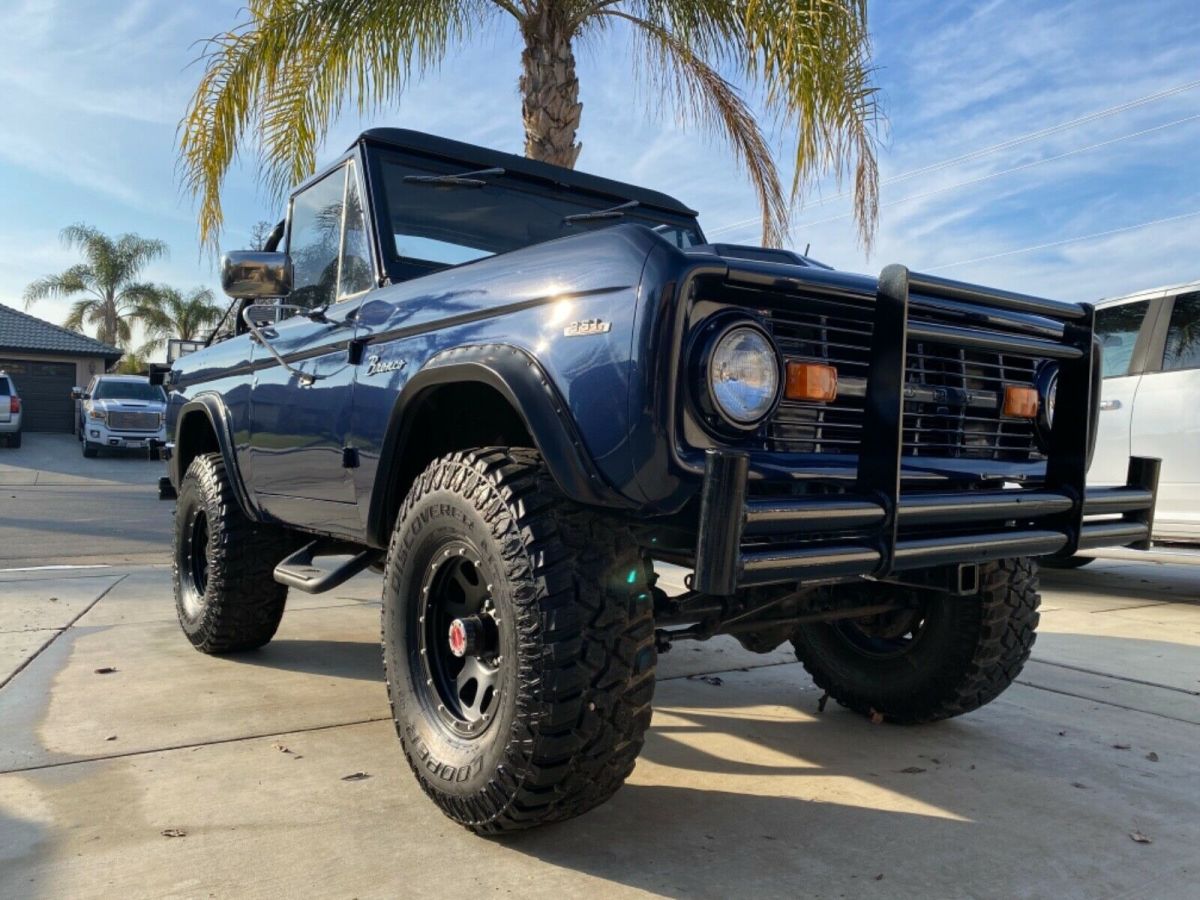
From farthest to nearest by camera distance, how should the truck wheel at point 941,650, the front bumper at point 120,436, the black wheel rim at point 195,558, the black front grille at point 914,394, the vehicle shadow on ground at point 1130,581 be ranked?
the front bumper at point 120,436 → the vehicle shadow on ground at point 1130,581 → the black wheel rim at point 195,558 → the truck wheel at point 941,650 → the black front grille at point 914,394

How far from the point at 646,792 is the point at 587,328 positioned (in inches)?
55.9

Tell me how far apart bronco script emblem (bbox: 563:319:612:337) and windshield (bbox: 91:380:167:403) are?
72.1ft

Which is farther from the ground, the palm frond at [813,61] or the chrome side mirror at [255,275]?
the palm frond at [813,61]

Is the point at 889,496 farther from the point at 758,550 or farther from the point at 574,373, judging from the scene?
the point at 574,373

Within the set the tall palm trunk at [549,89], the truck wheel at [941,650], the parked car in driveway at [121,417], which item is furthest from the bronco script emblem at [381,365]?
the parked car in driveway at [121,417]

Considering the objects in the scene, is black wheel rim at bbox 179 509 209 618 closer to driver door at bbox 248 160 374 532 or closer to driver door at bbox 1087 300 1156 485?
driver door at bbox 248 160 374 532

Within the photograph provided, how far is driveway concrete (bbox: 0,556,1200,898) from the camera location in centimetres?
231

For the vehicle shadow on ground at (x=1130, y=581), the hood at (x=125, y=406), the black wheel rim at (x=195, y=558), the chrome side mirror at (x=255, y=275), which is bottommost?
the vehicle shadow on ground at (x=1130, y=581)

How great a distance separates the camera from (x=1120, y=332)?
681 centimetres

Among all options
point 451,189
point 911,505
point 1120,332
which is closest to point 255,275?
point 451,189

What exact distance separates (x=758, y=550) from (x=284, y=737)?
1966 millimetres

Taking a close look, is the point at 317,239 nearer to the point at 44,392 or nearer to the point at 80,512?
the point at 80,512

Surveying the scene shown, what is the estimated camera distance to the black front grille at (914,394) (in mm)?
2418

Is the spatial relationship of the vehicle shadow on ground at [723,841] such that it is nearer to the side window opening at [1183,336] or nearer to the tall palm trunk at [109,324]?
the side window opening at [1183,336]
